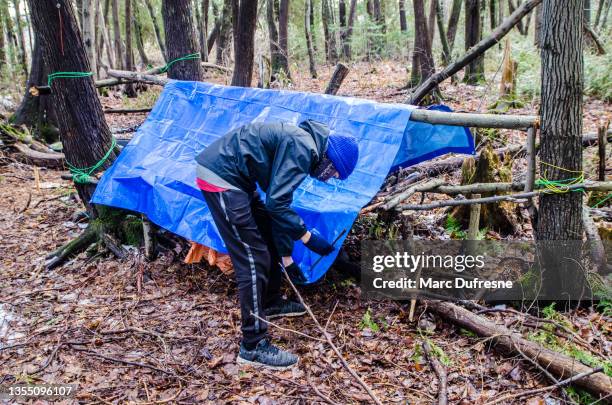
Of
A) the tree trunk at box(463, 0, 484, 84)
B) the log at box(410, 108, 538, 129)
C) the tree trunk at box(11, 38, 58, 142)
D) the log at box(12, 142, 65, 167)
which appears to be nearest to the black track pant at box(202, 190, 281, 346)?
the log at box(410, 108, 538, 129)

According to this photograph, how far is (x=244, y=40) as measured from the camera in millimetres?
7836

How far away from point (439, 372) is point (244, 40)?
20.4ft

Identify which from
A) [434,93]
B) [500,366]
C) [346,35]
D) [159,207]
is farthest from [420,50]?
[346,35]

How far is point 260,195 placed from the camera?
3.87 meters

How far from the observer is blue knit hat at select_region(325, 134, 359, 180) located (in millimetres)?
3400

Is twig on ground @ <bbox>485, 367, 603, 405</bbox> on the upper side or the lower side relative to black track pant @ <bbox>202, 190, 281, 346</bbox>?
lower

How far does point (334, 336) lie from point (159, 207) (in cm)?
202

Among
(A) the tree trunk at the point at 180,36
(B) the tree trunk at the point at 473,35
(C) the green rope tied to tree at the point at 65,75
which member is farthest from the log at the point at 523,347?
(B) the tree trunk at the point at 473,35

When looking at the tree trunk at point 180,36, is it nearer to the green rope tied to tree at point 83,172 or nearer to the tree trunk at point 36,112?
the green rope tied to tree at point 83,172

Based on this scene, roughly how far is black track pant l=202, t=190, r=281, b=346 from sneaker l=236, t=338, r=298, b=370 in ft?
0.20

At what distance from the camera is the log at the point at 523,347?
291 centimetres

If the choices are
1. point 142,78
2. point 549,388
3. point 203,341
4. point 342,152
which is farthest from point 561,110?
point 142,78

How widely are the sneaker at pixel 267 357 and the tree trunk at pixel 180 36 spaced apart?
430 cm

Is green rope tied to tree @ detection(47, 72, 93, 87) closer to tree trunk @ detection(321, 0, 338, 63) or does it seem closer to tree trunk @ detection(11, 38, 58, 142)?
tree trunk @ detection(11, 38, 58, 142)
